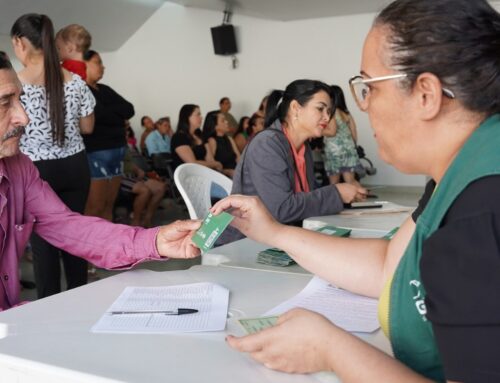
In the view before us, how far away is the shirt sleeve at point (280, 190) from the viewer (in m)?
2.33

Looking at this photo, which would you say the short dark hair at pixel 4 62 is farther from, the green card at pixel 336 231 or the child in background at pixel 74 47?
the child in background at pixel 74 47

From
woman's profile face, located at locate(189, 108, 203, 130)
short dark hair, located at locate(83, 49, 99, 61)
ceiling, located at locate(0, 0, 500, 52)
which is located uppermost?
ceiling, located at locate(0, 0, 500, 52)

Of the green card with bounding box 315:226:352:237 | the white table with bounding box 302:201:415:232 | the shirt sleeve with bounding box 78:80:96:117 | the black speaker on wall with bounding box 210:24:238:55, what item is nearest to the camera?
the green card with bounding box 315:226:352:237

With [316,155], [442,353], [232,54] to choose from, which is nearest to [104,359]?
[442,353]

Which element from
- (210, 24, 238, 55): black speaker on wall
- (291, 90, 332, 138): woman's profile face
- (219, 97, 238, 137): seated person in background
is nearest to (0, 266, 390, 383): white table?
(291, 90, 332, 138): woman's profile face

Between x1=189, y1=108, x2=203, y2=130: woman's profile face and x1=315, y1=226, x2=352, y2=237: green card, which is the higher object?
x1=189, y1=108, x2=203, y2=130: woman's profile face

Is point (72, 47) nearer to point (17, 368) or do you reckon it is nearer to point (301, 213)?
point (301, 213)

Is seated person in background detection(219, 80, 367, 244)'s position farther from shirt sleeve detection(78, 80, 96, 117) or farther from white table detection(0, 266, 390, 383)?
white table detection(0, 266, 390, 383)

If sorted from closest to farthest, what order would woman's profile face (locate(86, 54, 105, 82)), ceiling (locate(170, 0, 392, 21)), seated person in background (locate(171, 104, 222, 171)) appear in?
woman's profile face (locate(86, 54, 105, 82)), seated person in background (locate(171, 104, 222, 171)), ceiling (locate(170, 0, 392, 21))

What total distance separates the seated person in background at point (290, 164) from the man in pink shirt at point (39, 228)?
0.85 meters

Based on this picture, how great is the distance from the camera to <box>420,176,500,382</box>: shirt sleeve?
0.62 meters

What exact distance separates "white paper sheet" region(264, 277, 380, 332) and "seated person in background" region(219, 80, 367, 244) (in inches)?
39.4

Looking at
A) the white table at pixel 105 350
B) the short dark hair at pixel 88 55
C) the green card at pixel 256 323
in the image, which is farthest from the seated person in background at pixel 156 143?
the green card at pixel 256 323

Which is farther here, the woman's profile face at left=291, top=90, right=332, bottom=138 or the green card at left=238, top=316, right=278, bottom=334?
the woman's profile face at left=291, top=90, right=332, bottom=138
